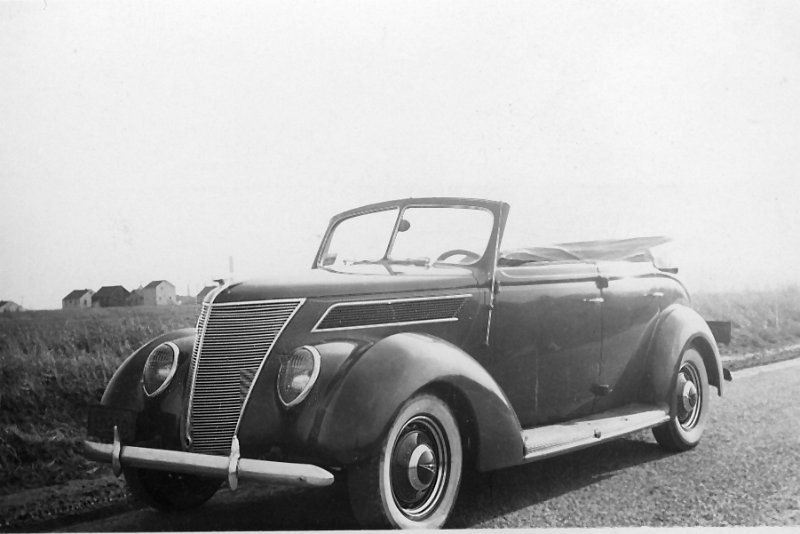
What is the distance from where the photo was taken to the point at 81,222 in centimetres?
363

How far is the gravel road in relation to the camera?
291 cm

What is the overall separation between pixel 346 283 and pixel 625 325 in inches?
71.6

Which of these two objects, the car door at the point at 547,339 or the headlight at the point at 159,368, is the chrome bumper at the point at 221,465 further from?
the car door at the point at 547,339

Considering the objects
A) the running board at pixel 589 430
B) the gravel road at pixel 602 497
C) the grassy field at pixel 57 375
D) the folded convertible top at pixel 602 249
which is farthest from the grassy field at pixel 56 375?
the folded convertible top at pixel 602 249

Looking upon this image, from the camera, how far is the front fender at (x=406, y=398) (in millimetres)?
2400

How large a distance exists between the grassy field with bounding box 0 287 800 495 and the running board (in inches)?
49.9

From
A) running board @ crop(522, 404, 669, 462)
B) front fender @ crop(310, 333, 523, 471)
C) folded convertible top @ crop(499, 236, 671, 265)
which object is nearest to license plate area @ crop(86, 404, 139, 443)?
front fender @ crop(310, 333, 523, 471)

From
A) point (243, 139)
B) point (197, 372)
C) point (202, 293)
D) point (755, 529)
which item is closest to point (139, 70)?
point (243, 139)

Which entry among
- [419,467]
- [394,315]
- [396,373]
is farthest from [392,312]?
[419,467]

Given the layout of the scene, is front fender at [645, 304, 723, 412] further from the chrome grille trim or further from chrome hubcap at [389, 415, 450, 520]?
chrome hubcap at [389, 415, 450, 520]

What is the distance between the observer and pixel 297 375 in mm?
2521

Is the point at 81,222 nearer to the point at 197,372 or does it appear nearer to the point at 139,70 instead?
the point at 139,70

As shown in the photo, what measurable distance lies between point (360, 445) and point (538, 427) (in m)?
1.25

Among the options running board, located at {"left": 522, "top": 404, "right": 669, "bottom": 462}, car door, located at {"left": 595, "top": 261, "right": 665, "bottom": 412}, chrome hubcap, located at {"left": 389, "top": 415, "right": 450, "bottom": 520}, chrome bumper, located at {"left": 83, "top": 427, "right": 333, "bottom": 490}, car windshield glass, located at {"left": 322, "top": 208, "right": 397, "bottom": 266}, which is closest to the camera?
chrome bumper, located at {"left": 83, "top": 427, "right": 333, "bottom": 490}
